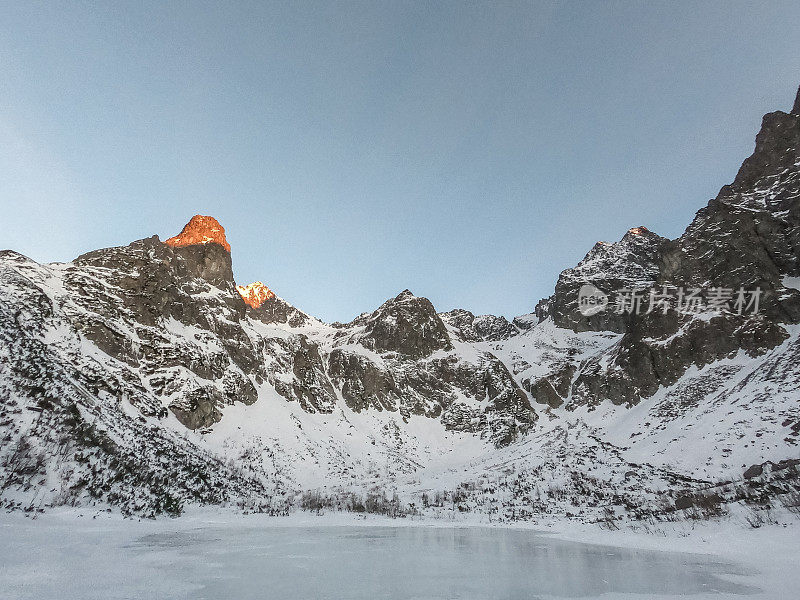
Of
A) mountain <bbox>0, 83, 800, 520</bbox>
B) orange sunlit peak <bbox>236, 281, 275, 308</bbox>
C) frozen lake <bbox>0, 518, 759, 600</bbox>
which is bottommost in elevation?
frozen lake <bbox>0, 518, 759, 600</bbox>

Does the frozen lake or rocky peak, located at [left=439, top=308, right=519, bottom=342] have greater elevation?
rocky peak, located at [left=439, top=308, right=519, bottom=342]

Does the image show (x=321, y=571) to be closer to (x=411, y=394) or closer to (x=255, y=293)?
(x=411, y=394)

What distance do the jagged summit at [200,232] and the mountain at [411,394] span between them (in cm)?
82

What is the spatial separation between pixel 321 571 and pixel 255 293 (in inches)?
5718

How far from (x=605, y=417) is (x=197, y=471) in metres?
61.8

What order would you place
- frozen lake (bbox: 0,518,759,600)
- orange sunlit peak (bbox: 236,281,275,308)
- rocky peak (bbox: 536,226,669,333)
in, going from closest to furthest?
frozen lake (bbox: 0,518,759,600) → rocky peak (bbox: 536,226,669,333) → orange sunlit peak (bbox: 236,281,275,308)

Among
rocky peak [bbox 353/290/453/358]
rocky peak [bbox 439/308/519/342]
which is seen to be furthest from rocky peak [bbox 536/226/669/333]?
rocky peak [bbox 353/290/453/358]

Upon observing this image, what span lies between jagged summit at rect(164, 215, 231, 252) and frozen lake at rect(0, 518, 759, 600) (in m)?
102

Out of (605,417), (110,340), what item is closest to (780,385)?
(605,417)

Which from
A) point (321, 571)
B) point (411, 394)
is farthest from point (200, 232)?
point (321, 571)

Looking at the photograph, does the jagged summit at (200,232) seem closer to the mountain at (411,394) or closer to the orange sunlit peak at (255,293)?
the mountain at (411,394)

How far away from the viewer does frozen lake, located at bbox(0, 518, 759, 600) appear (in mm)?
6164

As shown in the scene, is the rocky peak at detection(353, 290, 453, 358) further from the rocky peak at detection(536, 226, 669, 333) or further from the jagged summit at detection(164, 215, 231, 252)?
the jagged summit at detection(164, 215, 231, 252)

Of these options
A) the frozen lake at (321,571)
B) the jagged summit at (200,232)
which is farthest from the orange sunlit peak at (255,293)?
the frozen lake at (321,571)
